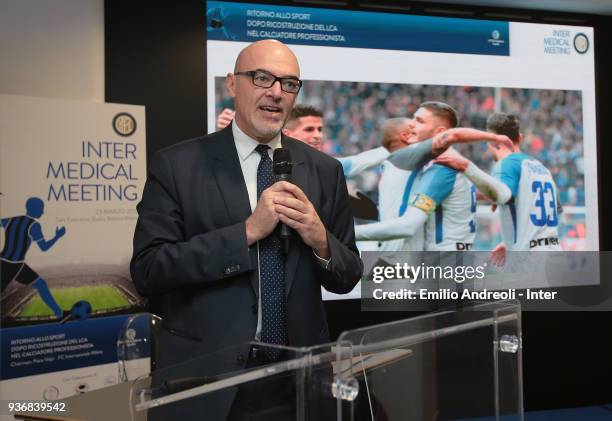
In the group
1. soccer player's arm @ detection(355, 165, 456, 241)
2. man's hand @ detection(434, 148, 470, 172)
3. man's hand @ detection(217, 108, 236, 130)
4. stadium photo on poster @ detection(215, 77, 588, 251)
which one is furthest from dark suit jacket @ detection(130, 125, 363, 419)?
man's hand @ detection(434, 148, 470, 172)

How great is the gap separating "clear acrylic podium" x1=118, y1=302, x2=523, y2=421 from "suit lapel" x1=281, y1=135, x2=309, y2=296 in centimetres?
60

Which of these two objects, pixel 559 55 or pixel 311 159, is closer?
pixel 311 159

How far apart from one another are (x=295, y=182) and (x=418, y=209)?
8.88ft

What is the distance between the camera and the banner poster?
3412 mm

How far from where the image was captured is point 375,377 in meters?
1.20

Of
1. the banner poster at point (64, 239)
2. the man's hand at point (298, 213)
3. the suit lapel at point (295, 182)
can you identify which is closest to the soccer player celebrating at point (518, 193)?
the banner poster at point (64, 239)

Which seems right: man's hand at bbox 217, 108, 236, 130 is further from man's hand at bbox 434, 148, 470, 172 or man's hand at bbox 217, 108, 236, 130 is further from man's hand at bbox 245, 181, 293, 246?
man's hand at bbox 245, 181, 293, 246

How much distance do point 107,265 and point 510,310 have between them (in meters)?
2.66

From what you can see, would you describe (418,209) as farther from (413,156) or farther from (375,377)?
(375,377)

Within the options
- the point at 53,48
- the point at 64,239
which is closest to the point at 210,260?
the point at 64,239

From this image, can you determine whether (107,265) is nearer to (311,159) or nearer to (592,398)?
(311,159)

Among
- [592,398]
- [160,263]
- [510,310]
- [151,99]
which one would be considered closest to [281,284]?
[160,263]

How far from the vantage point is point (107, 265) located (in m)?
3.62

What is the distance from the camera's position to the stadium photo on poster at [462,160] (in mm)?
4438
